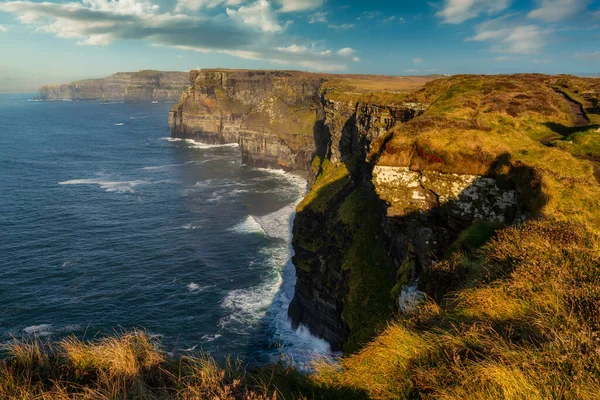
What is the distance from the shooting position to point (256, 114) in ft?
440

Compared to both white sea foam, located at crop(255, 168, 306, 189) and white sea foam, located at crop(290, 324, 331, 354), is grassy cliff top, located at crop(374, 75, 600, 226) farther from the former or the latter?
white sea foam, located at crop(255, 168, 306, 189)

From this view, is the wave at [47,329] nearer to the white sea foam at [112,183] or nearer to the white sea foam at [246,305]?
the white sea foam at [246,305]

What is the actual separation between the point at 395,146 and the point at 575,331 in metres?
16.4

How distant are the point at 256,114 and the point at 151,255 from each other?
88.4 meters

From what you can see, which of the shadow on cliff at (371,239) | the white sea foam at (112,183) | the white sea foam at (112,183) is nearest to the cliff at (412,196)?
the shadow on cliff at (371,239)

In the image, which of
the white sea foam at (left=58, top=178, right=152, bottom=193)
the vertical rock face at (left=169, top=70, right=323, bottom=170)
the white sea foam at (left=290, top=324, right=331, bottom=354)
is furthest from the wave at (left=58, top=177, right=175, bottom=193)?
the white sea foam at (left=290, top=324, right=331, bottom=354)

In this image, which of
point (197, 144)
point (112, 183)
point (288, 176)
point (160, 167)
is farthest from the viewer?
point (197, 144)

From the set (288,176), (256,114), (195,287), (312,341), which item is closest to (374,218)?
(312,341)

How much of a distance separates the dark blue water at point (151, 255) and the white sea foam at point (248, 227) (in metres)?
0.20

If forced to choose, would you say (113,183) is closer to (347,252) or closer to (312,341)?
(312,341)

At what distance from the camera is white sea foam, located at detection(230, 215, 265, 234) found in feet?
220

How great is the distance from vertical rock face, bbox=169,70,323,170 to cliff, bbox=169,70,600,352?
55654mm

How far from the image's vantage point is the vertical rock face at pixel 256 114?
121 metres

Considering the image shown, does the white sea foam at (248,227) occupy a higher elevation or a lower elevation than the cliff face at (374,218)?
lower
